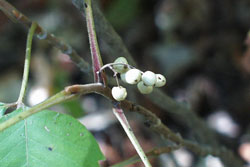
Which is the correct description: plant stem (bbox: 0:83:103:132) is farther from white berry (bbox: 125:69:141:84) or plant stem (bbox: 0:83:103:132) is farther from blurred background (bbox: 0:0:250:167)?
blurred background (bbox: 0:0:250:167)

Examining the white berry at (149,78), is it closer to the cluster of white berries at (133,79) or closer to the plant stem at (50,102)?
the cluster of white berries at (133,79)

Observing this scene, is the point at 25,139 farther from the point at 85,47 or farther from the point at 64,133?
the point at 85,47

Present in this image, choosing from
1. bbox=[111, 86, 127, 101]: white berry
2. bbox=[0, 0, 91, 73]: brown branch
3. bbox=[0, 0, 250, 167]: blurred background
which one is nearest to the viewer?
bbox=[111, 86, 127, 101]: white berry

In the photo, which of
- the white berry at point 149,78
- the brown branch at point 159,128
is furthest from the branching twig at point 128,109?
the white berry at point 149,78

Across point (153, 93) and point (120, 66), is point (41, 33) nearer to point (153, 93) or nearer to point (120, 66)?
point (120, 66)

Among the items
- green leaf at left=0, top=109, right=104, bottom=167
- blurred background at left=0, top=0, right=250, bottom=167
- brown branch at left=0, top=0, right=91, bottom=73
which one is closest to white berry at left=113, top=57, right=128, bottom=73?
green leaf at left=0, top=109, right=104, bottom=167

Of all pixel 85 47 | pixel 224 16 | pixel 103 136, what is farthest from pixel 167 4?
pixel 103 136

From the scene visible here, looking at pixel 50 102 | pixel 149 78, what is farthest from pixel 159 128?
pixel 50 102
